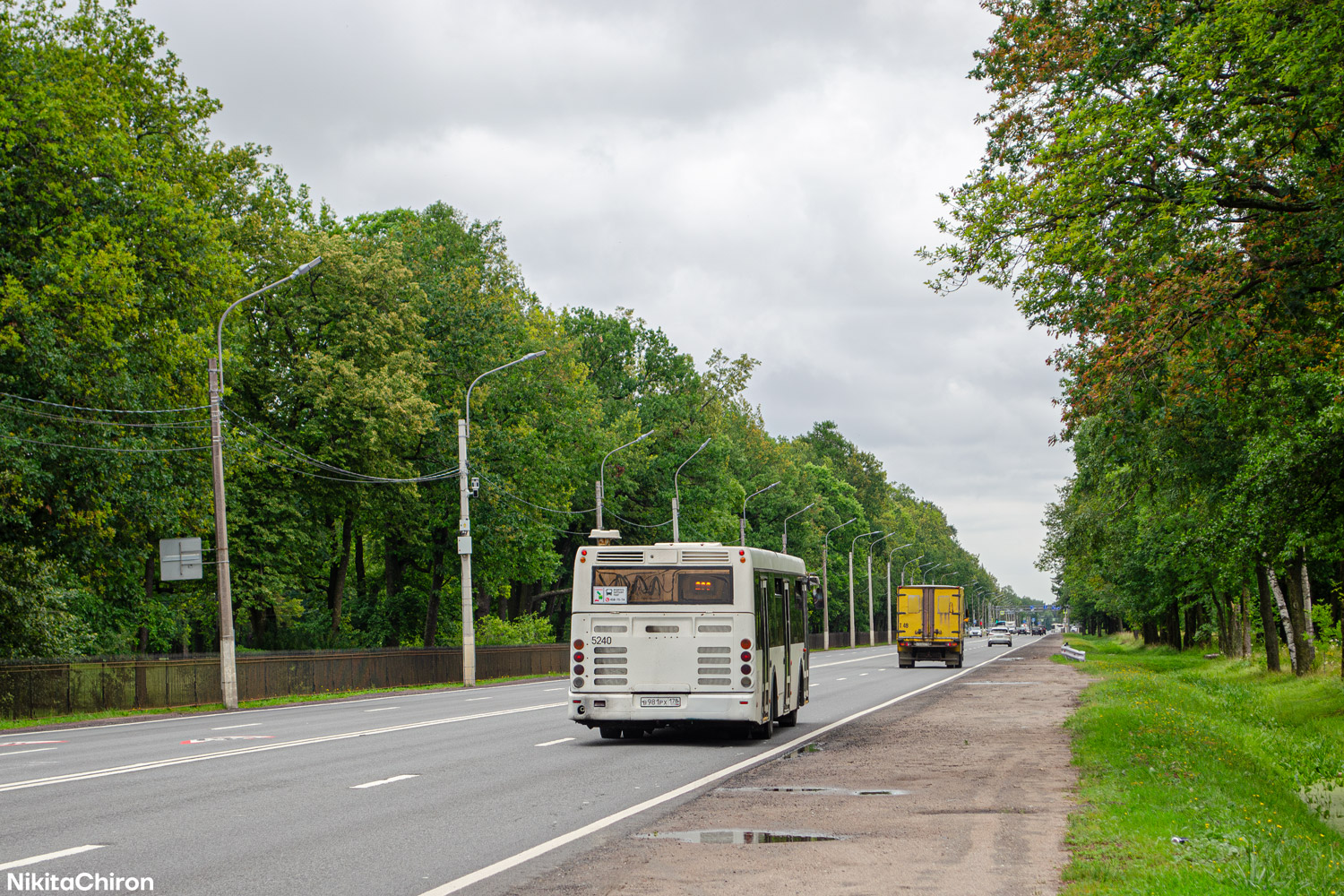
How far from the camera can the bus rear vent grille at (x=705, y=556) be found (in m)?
17.4

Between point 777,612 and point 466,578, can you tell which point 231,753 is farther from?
point 466,578

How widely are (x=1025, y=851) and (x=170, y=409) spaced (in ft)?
94.9

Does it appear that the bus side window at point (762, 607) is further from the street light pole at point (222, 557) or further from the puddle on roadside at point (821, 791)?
the street light pole at point (222, 557)

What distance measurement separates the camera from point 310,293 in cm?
4472

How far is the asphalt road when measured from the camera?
8.00 m

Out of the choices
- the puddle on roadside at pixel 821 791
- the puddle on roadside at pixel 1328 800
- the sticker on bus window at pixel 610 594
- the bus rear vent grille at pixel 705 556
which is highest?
the bus rear vent grille at pixel 705 556

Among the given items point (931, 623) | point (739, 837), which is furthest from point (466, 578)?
point (739, 837)

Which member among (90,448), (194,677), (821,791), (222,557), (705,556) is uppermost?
(90,448)

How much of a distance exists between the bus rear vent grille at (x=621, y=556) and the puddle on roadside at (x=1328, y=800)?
8.68 meters

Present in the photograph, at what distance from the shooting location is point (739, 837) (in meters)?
9.35

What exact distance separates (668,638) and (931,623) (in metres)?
33.2

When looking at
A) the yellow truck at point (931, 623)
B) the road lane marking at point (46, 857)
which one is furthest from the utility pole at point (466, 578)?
the road lane marking at point (46, 857)

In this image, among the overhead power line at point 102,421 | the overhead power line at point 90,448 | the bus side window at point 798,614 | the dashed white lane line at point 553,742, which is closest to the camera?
the dashed white lane line at point 553,742

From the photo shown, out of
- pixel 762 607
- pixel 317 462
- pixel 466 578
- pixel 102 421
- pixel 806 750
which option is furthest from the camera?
pixel 466 578
